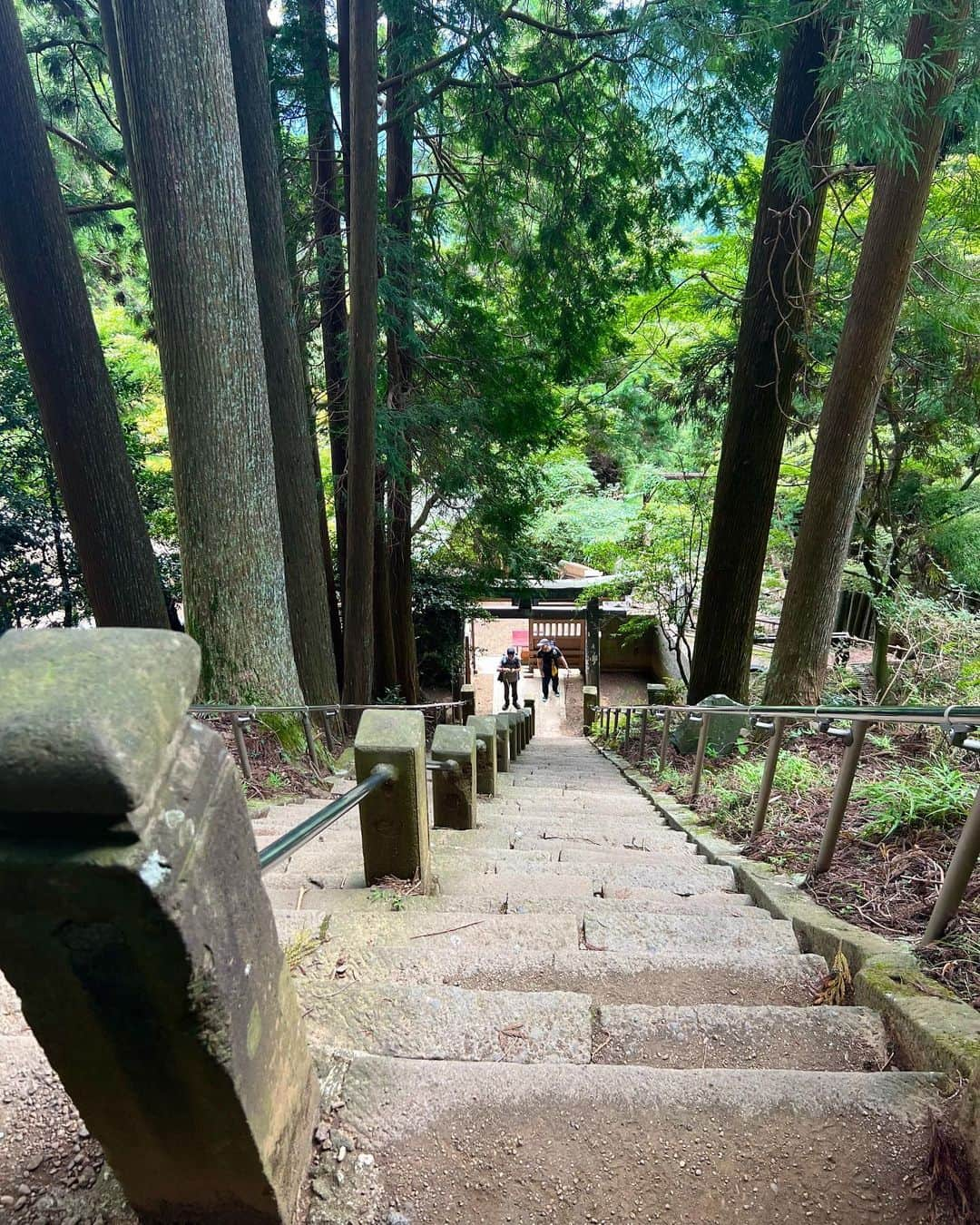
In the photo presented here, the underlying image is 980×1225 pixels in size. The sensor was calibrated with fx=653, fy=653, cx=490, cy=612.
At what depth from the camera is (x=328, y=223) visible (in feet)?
24.8

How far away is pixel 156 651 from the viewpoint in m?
0.83

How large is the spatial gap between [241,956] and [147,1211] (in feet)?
1.65

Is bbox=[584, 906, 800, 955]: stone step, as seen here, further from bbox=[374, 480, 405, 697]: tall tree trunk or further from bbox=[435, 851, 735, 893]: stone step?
bbox=[374, 480, 405, 697]: tall tree trunk

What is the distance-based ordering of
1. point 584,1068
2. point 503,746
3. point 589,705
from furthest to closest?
point 589,705
point 503,746
point 584,1068

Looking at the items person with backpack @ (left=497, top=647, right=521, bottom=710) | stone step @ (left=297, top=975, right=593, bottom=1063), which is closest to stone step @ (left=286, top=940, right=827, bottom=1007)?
stone step @ (left=297, top=975, right=593, bottom=1063)

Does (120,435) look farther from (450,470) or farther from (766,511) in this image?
(766,511)

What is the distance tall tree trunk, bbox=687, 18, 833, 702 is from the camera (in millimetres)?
5094

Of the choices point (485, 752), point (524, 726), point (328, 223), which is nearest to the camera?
point (485, 752)

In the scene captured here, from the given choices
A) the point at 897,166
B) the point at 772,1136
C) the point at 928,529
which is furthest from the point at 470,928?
the point at 928,529

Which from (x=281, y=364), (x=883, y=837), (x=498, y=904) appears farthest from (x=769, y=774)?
(x=281, y=364)

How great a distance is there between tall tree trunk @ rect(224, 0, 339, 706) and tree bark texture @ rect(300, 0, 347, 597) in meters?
1.51

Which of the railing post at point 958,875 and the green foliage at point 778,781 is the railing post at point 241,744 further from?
the railing post at point 958,875

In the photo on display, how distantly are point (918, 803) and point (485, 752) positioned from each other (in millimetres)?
2905

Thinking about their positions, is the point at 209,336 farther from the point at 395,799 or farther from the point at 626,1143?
the point at 626,1143
